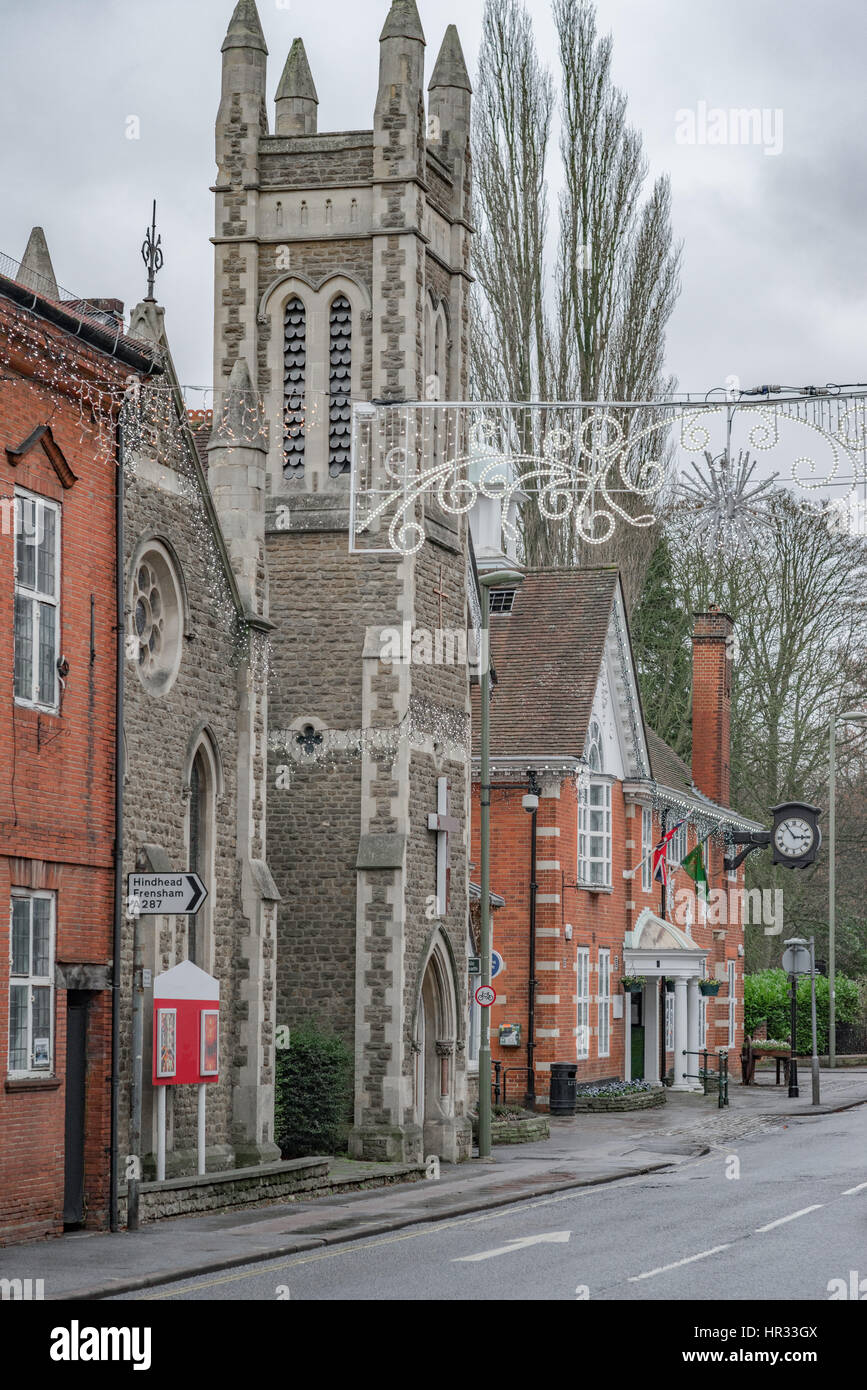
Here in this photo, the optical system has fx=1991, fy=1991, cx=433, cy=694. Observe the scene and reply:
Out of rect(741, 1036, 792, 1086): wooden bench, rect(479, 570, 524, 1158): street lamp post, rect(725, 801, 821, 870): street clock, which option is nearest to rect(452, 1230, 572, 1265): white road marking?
rect(479, 570, 524, 1158): street lamp post

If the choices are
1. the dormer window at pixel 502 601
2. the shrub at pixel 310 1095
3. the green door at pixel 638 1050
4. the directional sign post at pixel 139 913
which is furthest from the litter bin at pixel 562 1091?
the directional sign post at pixel 139 913

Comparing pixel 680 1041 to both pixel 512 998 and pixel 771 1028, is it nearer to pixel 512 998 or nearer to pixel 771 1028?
pixel 512 998

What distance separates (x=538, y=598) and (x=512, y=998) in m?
9.16

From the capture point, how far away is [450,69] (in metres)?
29.8

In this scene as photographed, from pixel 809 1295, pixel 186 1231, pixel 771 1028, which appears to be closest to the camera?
pixel 809 1295

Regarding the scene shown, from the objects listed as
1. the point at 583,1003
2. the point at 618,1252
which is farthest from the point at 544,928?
the point at 618,1252

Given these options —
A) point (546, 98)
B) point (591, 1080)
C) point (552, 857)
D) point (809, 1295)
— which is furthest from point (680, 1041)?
point (809, 1295)

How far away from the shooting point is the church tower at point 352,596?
1075 inches

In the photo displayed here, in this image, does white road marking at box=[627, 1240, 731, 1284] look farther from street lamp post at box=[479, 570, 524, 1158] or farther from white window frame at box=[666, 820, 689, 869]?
white window frame at box=[666, 820, 689, 869]

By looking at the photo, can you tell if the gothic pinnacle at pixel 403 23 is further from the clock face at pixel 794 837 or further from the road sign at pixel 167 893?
the clock face at pixel 794 837

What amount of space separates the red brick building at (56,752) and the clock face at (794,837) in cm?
2896

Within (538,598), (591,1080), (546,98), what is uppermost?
(546,98)

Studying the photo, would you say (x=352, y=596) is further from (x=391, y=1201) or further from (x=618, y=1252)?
(x=618, y=1252)
